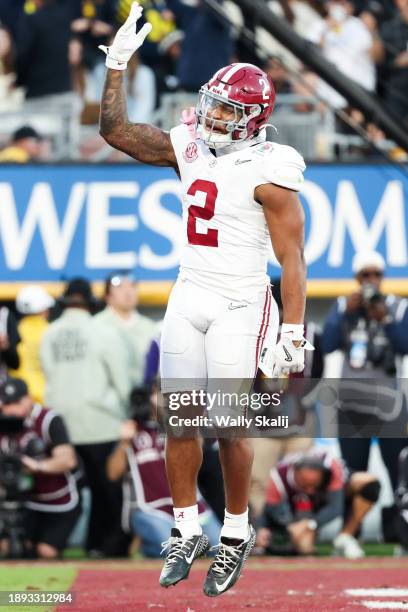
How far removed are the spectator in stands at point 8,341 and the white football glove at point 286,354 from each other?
15.3ft

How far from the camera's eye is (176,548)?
22.9 ft

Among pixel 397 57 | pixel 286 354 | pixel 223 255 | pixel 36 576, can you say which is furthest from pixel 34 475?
pixel 397 57

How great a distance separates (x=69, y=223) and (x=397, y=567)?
4191mm

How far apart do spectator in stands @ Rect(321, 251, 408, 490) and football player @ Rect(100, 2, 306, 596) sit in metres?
3.78

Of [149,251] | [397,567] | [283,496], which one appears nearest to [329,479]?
[283,496]

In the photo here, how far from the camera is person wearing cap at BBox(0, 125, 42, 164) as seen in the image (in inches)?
501

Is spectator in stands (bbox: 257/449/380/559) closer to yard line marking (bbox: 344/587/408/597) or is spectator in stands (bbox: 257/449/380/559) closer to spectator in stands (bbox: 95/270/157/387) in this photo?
spectator in stands (bbox: 95/270/157/387)

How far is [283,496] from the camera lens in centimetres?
1097

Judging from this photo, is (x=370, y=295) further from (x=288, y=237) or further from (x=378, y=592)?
(x=288, y=237)

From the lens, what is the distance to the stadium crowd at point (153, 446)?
10852mm

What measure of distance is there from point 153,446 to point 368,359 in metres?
1.64

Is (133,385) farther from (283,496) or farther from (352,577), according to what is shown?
(352,577)

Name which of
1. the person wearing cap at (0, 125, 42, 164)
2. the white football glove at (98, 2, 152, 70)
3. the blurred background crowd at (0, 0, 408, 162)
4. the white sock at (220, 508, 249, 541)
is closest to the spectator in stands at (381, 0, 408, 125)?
the blurred background crowd at (0, 0, 408, 162)

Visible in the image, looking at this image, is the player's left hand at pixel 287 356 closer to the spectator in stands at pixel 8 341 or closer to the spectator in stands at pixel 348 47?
the spectator in stands at pixel 8 341
